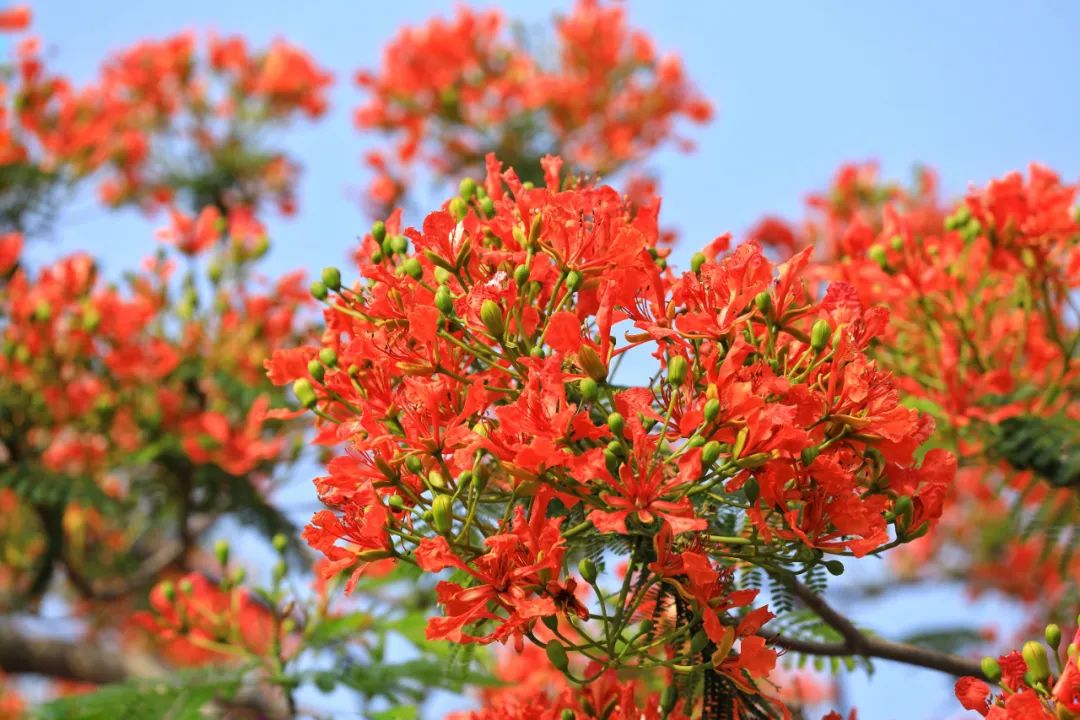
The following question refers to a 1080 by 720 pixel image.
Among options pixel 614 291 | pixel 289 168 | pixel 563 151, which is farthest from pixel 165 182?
pixel 614 291

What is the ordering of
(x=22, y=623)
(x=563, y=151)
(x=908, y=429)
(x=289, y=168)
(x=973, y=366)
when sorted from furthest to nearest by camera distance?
1. (x=289, y=168)
2. (x=563, y=151)
3. (x=22, y=623)
4. (x=973, y=366)
5. (x=908, y=429)

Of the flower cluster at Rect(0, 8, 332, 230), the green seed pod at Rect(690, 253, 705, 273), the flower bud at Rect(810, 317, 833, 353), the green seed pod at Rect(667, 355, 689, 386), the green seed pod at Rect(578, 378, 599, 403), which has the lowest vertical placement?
the green seed pod at Rect(578, 378, 599, 403)

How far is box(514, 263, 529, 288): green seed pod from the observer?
173 cm

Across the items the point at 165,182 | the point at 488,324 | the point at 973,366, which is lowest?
the point at 488,324

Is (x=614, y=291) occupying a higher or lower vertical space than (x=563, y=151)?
lower

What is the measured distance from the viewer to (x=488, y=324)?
1.69 metres

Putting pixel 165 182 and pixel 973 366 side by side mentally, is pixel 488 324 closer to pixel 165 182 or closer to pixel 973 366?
pixel 973 366

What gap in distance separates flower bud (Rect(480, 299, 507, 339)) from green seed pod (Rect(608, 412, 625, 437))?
0.79 ft

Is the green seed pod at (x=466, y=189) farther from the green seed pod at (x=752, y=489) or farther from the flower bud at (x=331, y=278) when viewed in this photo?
the green seed pod at (x=752, y=489)

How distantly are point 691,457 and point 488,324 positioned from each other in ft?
1.23

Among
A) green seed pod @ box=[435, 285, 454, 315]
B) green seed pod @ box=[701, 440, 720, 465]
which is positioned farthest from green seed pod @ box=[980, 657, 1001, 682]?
green seed pod @ box=[435, 285, 454, 315]

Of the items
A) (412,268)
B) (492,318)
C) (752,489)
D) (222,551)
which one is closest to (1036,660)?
(752,489)

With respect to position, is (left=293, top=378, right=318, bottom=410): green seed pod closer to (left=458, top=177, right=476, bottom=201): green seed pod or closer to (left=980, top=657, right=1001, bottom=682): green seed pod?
(left=458, top=177, right=476, bottom=201): green seed pod

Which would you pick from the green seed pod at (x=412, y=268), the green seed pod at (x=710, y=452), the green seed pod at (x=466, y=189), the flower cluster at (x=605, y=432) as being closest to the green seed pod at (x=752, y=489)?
the flower cluster at (x=605, y=432)
